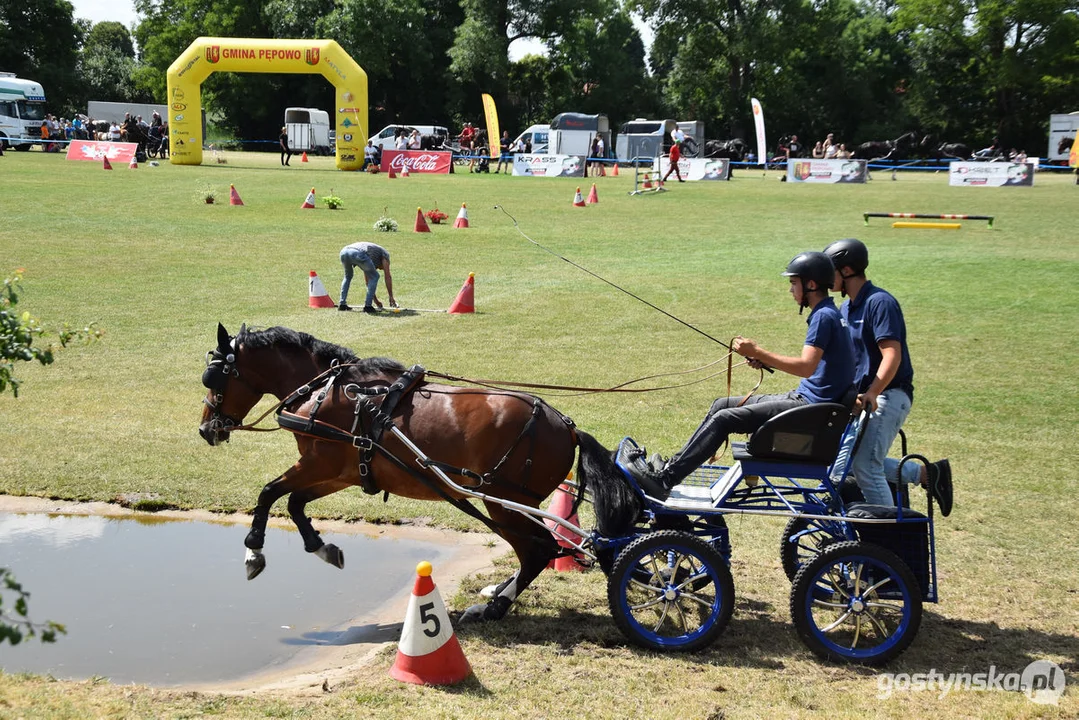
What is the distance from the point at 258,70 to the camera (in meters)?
43.8

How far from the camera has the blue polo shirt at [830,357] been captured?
19.0ft

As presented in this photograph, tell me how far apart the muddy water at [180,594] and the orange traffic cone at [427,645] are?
88 centimetres

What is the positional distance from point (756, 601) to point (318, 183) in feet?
108

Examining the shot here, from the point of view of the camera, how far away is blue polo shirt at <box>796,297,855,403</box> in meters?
5.80

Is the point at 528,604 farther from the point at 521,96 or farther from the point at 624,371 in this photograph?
the point at 521,96

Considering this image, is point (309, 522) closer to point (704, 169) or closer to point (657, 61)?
point (704, 169)

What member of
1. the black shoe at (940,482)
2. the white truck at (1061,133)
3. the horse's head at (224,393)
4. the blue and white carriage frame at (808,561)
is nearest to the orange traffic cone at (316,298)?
the horse's head at (224,393)

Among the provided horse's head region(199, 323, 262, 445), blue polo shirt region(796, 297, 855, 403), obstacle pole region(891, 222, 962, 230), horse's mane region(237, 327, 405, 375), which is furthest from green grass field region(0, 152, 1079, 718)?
Answer: horse's mane region(237, 327, 405, 375)

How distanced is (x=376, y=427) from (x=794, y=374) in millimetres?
2580

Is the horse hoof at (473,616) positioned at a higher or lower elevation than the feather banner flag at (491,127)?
lower

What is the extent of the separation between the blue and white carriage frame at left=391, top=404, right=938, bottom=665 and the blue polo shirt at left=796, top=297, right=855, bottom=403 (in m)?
0.19

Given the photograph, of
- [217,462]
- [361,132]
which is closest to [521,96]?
[361,132]

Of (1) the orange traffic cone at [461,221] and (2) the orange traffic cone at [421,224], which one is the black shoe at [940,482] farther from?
(1) the orange traffic cone at [461,221]

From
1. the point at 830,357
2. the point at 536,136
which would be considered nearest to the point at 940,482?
the point at 830,357
